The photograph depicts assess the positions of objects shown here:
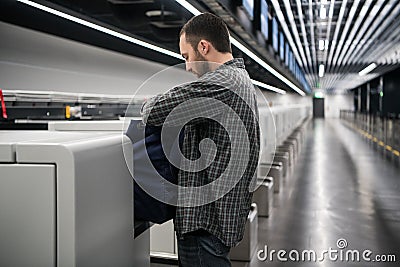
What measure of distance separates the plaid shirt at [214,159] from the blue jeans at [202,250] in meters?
0.04

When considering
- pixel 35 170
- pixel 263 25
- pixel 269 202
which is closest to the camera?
pixel 35 170

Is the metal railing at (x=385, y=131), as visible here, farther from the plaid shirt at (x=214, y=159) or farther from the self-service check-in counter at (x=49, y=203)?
the self-service check-in counter at (x=49, y=203)

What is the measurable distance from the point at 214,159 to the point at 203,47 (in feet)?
1.17

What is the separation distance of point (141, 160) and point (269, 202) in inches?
155

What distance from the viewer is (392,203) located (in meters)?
5.60

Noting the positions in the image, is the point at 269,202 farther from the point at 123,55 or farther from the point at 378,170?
the point at 123,55

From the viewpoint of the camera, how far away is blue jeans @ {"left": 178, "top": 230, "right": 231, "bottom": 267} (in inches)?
56.6

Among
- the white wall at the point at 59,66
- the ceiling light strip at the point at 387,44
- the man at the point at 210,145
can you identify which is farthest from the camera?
the ceiling light strip at the point at 387,44

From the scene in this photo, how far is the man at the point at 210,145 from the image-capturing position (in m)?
1.35

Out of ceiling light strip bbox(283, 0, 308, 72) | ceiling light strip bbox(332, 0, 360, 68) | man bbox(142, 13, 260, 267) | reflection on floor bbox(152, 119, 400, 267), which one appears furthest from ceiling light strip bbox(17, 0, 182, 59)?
ceiling light strip bbox(332, 0, 360, 68)

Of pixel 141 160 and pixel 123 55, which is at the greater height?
pixel 123 55

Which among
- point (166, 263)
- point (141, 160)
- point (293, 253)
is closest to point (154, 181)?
point (141, 160)

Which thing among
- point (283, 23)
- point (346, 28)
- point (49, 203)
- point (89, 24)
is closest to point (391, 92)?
point (346, 28)

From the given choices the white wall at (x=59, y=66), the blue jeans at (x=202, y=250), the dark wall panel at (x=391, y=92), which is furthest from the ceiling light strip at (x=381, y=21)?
the dark wall panel at (x=391, y=92)
